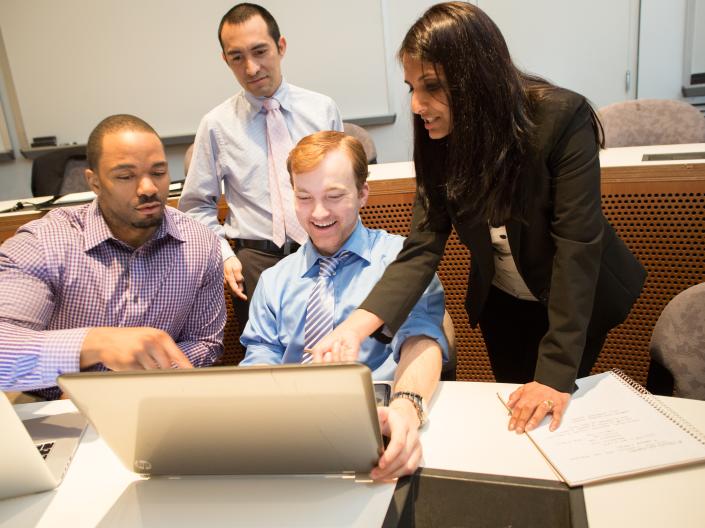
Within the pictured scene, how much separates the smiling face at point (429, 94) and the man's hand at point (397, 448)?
0.61 m

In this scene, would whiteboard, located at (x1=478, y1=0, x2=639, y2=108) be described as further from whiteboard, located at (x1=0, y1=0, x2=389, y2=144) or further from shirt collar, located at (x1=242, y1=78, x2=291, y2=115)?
shirt collar, located at (x1=242, y1=78, x2=291, y2=115)

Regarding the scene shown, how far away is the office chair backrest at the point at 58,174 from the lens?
12.9 feet

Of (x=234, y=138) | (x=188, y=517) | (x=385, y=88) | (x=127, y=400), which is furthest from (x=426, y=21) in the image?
(x=385, y=88)

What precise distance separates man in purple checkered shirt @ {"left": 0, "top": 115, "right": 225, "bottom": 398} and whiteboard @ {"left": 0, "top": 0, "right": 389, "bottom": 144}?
3135 millimetres

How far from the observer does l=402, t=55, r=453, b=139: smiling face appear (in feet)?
3.73

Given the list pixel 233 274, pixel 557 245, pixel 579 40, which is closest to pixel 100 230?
pixel 233 274

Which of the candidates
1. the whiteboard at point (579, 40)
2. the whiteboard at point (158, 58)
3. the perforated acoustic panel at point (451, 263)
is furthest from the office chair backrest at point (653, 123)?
the whiteboard at point (158, 58)

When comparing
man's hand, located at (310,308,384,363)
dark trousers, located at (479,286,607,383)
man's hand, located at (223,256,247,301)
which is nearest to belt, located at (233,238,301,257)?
man's hand, located at (223,256,247,301)

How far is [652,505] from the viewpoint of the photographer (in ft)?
2.63

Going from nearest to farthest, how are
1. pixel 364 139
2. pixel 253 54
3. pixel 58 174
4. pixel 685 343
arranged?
1. pixel 685 343
2. pixel 253 54
3. pixel 364 139
4. pixel 58 174

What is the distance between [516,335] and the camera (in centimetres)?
154

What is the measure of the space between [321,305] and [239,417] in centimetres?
68

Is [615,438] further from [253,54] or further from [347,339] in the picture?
[253,54]

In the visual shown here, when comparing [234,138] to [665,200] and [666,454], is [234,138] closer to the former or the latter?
[665,200]
